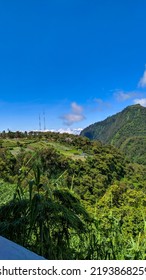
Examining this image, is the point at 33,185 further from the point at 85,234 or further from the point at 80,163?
the point at 80,163

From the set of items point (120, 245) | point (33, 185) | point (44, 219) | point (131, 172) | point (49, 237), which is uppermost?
point (33, 185)

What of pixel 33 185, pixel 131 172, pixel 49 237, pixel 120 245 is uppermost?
pixel 33 185

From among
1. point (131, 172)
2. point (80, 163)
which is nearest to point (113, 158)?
point (131, 172)

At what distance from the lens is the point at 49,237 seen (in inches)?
66.4

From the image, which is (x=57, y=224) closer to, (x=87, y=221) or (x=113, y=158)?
(x=87, y=221)

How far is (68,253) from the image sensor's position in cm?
176

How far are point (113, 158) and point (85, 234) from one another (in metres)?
75.4

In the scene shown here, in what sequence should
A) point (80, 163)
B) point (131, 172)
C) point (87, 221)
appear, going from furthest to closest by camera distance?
point (131, 172) < point (80, 163) < point (87, 221)

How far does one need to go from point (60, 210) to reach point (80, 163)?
59586 mm

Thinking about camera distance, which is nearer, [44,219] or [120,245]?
[44,219]
